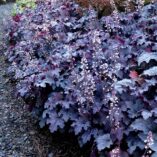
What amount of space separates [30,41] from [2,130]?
5.09 ft

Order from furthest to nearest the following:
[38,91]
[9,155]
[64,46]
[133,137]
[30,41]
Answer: [30,41] → [64,46] → [38,91] → [9,155] → [133,137]

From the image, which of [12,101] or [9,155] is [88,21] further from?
[9,155]

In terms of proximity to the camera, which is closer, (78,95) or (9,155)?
(78,95)

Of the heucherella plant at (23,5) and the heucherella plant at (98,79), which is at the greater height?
the heucherella plant at (98,79)

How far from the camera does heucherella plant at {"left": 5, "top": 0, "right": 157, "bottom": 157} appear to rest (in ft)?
9.90

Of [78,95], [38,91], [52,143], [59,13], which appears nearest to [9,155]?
[52,143]

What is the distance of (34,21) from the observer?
6.32m

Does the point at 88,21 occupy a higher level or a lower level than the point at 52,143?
higher

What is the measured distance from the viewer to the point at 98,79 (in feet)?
12.1

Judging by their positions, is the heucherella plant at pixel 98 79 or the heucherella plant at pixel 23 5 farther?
the heucherella plant at pixel 23 5

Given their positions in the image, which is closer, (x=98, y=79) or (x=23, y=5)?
(x=98, y=79)

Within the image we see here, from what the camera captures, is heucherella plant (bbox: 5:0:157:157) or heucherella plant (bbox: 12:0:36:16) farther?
heucherella plant (bbox: 12:0:36:16)

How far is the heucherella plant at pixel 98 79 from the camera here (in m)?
3.02

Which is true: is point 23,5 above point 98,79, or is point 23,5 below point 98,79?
below
